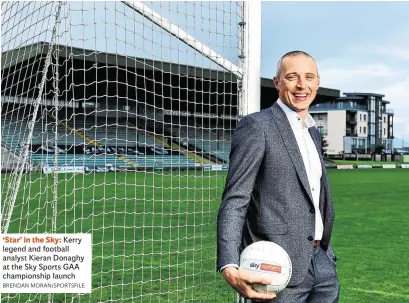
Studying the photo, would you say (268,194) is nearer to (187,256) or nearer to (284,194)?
(284,194)

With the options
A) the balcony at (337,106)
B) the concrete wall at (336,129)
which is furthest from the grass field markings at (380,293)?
the balcony at (337,106)

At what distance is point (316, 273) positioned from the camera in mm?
2328

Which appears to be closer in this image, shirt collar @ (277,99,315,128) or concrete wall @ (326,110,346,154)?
shirt collar @ (277,99,315,128)

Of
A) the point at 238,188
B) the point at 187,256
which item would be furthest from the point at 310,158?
the point at 187,256

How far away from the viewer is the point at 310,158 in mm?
2396

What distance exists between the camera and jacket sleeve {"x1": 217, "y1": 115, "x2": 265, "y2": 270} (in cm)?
219

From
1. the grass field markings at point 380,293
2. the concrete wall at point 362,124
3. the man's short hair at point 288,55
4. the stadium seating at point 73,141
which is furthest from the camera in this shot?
the concrete wall at point 362,124

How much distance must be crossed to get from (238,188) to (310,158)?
0.35 meters

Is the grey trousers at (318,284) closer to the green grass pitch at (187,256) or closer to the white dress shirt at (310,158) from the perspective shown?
the white dress shirt at (310,158)

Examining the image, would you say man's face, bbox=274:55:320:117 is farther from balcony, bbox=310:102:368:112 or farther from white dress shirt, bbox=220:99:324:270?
balcony, bbox=310:102:368:112

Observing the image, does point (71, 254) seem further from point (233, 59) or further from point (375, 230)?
point (375, 230)

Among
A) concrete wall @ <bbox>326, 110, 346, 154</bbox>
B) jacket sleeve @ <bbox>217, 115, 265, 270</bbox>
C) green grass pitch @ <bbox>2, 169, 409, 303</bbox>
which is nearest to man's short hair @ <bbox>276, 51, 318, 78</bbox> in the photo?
jacket sleeve @ <bbox>217, 115, 265, 270</bbox>

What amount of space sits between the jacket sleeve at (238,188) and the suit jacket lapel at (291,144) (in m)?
0.11

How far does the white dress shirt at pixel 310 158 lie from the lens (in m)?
2.37
